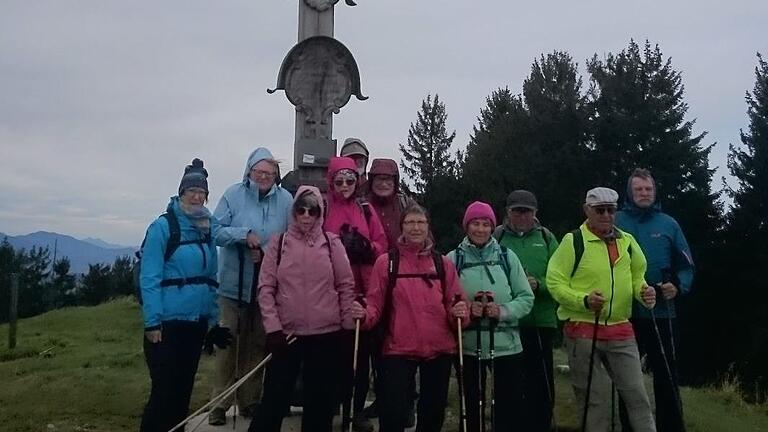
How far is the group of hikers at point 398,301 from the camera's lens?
18.3ft

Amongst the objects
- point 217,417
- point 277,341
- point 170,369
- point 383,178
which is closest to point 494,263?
point 383,178

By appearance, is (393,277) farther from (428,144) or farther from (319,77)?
(428,144)

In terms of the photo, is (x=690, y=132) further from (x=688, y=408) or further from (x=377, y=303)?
(x=377, y=303)

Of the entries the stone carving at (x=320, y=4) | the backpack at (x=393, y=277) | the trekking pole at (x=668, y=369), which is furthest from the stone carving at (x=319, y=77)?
the trekking pole at (x=668, y=369)

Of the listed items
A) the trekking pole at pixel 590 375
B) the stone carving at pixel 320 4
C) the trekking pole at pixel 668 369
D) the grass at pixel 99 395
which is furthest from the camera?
the stone carving at pixel 320 4

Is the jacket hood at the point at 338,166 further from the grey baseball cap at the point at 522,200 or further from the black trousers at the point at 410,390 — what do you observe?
the black trousers at the point at 410,390

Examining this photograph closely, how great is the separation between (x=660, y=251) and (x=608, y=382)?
1.24 m

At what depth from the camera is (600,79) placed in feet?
113

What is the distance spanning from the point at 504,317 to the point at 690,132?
2853 centimetres

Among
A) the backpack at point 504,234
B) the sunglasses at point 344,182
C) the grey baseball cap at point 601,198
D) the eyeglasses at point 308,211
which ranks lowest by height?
the backpack at point 504,234

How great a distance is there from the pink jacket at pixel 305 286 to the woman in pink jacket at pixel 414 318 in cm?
20

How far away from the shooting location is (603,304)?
576cm

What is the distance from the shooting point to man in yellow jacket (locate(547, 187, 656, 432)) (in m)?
5.82

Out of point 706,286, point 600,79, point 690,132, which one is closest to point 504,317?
point 706,286
